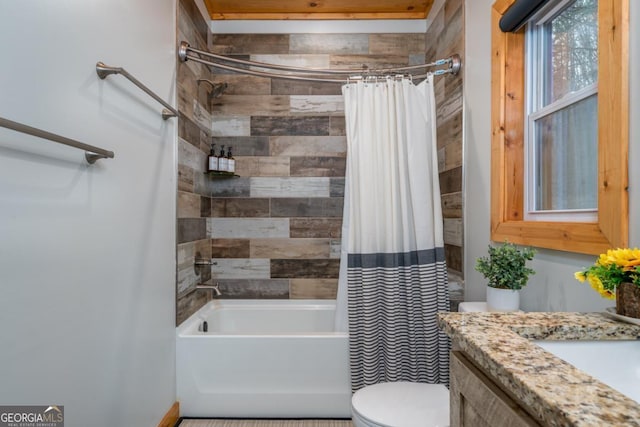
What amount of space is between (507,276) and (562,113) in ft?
2.28

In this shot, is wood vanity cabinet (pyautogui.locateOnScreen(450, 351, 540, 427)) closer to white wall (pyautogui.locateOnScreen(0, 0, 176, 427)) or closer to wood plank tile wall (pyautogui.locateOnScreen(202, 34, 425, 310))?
white wall (pyautogui.locateOnScreen(0, 0, 176, 427))

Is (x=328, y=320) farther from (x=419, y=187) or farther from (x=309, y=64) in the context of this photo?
(x=309, y=64)

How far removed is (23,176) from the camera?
0.95 metres

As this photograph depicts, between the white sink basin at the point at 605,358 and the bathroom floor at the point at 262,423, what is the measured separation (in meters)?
1.50

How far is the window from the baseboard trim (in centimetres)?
207

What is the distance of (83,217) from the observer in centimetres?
118

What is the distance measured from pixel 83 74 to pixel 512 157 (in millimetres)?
1785

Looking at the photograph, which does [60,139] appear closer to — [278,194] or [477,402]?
[477,402]

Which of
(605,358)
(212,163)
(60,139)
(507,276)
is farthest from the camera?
(212,163)

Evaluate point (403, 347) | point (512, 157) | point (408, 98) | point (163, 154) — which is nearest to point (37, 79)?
point (163, 154)

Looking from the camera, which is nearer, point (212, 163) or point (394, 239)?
point (394, 239)

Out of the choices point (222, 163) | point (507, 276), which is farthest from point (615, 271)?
point (222, 163)

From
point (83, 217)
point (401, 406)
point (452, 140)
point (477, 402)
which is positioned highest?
point (452, 140)

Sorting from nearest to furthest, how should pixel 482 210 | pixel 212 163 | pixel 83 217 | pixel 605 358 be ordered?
pixel 605 358 → pixel 83 217 → pixel 482 210 → pixel 212 163
